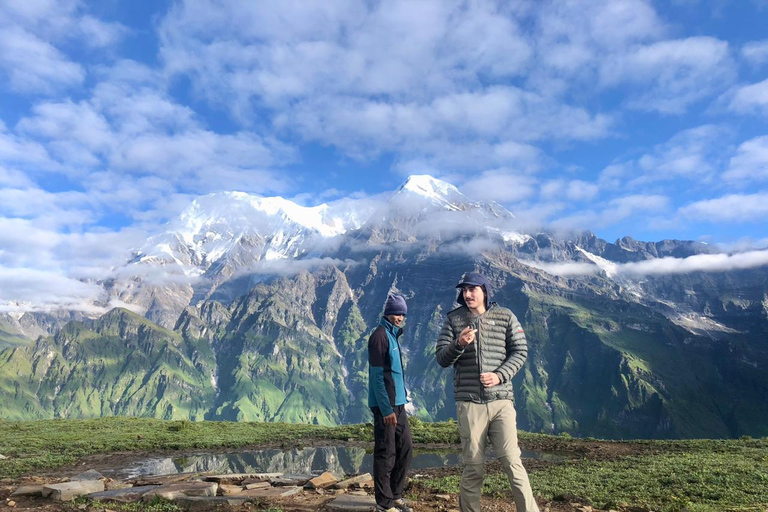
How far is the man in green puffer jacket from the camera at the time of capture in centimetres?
997

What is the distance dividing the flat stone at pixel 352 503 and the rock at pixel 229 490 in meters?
3.89

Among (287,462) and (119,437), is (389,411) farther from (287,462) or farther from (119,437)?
(119,437)

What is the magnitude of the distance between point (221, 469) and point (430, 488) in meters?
14.2

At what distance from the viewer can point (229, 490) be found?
1606 centimetres

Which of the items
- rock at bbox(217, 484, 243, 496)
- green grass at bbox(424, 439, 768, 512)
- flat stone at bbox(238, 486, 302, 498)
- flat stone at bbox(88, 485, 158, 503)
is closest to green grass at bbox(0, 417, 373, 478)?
flat stone at bbox(88, 485, 158, 503)

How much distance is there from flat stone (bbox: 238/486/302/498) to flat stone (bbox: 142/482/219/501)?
102 cm

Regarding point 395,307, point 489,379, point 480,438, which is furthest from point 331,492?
point 489,379

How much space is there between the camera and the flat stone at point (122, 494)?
579 inches

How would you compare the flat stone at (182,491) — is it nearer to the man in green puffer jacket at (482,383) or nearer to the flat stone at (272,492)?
the flat stone at (272,492)

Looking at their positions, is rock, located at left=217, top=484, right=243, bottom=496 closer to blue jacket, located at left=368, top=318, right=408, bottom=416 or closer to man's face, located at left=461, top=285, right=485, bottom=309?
blue jacket, located at left=368, top=318, right=408, bottom=416

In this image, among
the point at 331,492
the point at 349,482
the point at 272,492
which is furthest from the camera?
the point at 349,482

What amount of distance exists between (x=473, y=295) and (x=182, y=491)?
11.3 m

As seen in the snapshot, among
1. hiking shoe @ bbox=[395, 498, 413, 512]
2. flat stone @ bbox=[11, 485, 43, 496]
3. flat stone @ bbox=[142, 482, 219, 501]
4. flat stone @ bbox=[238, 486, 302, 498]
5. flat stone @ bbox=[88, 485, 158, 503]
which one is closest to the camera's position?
hiking shoe @ bbox=[395, 498, 413, 512]

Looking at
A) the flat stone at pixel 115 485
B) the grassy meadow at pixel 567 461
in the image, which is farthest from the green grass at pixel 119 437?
the flat stone at pixel 115 485
